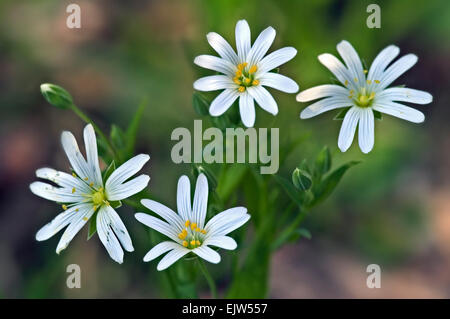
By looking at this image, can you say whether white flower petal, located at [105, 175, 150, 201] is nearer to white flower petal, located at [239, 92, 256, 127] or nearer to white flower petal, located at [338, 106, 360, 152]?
white flower petal, located at [239, 92, 256, 127]

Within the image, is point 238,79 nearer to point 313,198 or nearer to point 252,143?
point 252,143

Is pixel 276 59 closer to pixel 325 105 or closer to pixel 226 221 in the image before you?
pixel 325 105

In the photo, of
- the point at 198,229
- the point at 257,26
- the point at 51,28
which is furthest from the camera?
the point at 51,28

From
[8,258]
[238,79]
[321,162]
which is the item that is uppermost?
[238,79]

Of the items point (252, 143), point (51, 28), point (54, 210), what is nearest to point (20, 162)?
point (54, 210)

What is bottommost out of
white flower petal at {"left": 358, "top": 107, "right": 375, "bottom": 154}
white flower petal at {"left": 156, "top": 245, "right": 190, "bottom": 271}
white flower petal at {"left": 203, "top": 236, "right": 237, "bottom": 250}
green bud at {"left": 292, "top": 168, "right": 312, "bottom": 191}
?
white flower petal at {"left": 156, "top": 245, "right": 190, "bottom": 271}

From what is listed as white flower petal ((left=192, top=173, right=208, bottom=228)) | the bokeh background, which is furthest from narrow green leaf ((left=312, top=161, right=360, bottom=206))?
the bokeh background

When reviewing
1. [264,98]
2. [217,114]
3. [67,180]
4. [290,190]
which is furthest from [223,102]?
[67,180]
